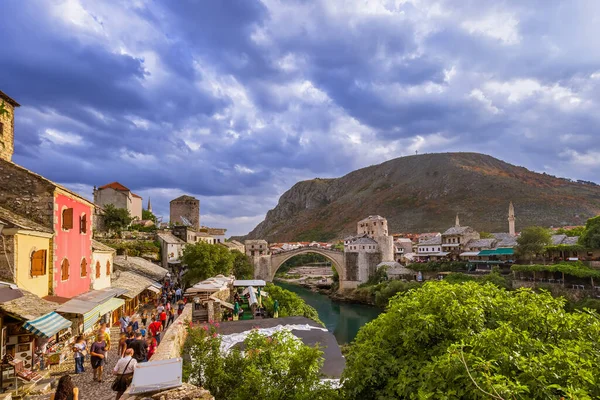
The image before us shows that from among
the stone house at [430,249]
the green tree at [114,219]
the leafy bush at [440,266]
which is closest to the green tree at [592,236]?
the leafy bush at [440,266]

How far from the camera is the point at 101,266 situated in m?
16.8

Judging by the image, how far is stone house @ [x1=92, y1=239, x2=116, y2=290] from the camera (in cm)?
1572

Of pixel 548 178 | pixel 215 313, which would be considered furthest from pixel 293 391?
pixel 548 178

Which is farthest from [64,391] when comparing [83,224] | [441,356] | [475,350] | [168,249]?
[168,249]

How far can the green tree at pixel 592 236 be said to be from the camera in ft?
129

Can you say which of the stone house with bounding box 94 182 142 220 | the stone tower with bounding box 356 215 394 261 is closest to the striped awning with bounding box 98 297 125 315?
the stone house with bounding box 94 182 142 220

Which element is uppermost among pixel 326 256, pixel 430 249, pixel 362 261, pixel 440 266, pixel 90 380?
pixel 90 380

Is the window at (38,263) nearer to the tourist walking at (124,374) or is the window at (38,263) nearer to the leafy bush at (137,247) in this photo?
the tourist walking at (124,374)

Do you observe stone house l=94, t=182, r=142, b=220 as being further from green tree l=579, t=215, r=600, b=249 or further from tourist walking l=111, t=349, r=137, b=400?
green tree l=579, t=215, r=600, b=249

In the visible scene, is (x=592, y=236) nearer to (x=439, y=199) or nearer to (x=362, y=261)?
(x=362, y=261)

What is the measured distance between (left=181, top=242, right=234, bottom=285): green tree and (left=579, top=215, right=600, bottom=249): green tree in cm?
3916

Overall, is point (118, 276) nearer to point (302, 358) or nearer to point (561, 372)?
point (302, 358)

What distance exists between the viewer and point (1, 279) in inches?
346

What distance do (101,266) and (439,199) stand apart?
4929 inches
